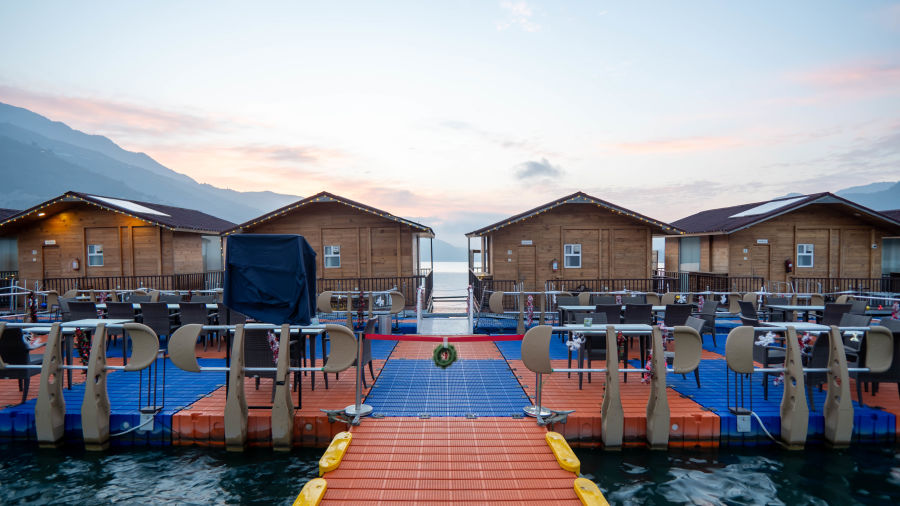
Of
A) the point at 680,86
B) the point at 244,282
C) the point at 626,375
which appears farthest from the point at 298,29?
the point at 626,375

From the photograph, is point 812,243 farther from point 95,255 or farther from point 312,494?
point 95,255

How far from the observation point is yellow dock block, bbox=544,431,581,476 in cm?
429

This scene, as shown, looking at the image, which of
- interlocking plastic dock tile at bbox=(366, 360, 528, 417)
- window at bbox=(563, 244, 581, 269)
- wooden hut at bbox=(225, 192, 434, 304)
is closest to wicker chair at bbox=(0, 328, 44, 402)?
interlocking plastic dock tile at bbox=(366, 360, 528, 417)

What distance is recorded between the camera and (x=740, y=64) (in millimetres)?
18750

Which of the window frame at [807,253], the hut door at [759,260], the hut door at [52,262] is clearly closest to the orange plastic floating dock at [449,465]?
the hut door at [759,260]

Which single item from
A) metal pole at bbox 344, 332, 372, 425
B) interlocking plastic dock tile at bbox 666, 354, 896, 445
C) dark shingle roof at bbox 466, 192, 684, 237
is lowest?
interlocking plastic dock tile at bbox 666, 354, 896, 445

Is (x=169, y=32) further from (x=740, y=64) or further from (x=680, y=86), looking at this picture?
(x=740, y=64)

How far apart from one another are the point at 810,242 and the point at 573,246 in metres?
10.9

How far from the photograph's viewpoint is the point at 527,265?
17234mm

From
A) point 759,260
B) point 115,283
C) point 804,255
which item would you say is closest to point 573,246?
point 759,260

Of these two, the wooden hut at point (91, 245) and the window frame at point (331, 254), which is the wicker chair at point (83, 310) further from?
the wooden hut at point (91, 245)

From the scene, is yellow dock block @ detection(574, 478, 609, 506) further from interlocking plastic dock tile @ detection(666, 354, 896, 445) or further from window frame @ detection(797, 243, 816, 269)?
window frame @ detection(797, 243, 816, 269)

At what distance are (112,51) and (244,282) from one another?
25958 millimetres

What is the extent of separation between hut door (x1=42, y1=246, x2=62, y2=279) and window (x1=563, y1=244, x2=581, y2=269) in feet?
70.6
